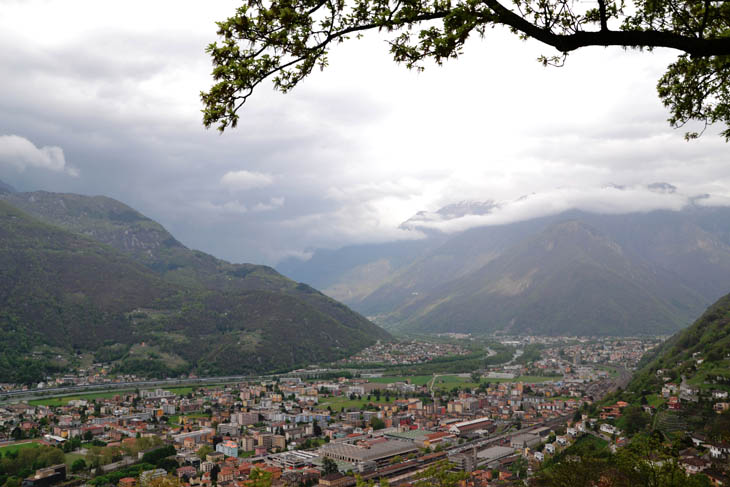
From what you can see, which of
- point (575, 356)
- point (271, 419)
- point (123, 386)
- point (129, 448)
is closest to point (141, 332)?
point (123, 386)

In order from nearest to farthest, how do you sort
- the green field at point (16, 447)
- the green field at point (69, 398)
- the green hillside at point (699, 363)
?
the green field at point (16, 447) → the green hillside at point (699, 363) → the green field at point (69, 398)

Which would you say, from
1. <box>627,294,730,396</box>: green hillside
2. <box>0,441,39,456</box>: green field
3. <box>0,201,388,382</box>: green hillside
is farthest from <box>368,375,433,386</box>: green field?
<box>0,441,39,456</box>: green field

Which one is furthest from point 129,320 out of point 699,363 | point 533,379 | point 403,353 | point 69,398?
point 699,363

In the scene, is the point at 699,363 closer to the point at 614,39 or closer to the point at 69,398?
the point at 614,39

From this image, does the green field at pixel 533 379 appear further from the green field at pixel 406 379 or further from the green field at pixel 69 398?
the green field at pixel 69 398

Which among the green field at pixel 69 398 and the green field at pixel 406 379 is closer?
the green field at pixel 69 398

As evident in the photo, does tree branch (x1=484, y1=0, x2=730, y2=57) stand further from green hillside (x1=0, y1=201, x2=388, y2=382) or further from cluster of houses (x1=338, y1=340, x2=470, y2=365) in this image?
cluster of houses (x1=338, y1=340, x2=470, y2=365)

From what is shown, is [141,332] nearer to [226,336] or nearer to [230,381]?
[226,336]

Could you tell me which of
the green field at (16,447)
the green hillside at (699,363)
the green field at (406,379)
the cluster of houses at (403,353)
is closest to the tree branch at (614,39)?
the green hillside at (699,363)
